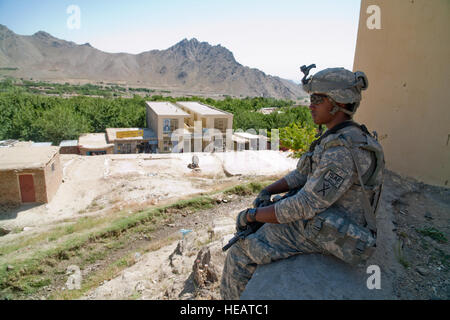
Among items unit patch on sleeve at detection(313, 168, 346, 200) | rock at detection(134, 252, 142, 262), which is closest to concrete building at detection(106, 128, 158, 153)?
rock at detection(134, 252, 142, 262)

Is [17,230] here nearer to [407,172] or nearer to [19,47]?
[407,172]

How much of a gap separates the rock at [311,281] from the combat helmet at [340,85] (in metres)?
1.24

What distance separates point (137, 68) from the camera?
164 meters

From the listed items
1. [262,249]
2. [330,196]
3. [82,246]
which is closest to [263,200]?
[262,249]

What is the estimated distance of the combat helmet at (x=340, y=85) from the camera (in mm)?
2283

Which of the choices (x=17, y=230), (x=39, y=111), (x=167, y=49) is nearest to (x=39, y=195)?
(x=17, y=230)

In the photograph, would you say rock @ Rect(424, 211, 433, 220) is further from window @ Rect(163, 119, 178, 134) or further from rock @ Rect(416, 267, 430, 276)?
window @ Rect(163, 119, 178, 134)

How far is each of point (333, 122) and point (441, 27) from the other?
179 inches

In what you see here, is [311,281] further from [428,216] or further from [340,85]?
[428,216]

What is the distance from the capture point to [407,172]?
5938mm

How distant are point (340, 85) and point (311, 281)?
1500 mm

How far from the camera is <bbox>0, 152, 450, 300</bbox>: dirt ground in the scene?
2879 millimetres

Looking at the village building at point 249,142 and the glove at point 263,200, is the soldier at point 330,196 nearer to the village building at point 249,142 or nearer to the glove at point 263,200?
the glove at point 263,200

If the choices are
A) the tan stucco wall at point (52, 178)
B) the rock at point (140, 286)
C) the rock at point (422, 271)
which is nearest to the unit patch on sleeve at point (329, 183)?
the rock at point (422, 271)
